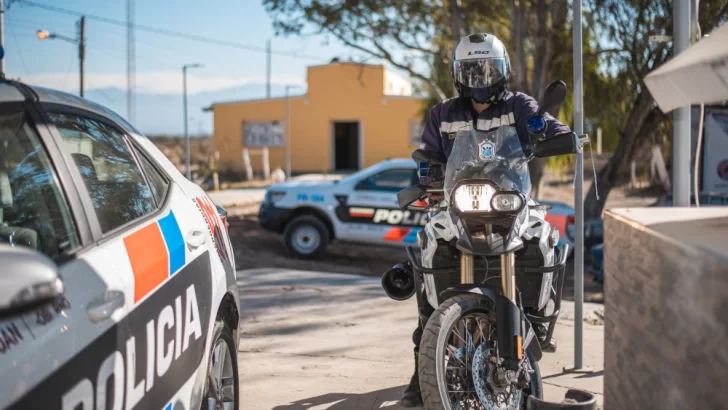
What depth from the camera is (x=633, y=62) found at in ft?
54.2

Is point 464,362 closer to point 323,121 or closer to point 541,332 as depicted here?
point 541,332

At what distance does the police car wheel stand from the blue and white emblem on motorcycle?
4.50 ft

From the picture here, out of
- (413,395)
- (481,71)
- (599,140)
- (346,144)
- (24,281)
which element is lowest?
(413,395)

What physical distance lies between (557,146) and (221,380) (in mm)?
1781

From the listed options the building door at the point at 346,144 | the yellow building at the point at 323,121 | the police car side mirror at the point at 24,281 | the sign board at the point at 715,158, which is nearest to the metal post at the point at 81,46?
the yellow building at the point at 323,121

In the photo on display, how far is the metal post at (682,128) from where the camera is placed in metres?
4.96

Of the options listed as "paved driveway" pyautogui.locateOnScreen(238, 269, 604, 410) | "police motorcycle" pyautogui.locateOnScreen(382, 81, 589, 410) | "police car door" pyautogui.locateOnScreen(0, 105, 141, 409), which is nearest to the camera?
"police car door" pyautogui.locateOnScreen(0, 105, 141, 409)

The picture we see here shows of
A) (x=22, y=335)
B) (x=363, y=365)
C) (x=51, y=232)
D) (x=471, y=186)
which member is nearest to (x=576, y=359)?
(x=363, y=365)

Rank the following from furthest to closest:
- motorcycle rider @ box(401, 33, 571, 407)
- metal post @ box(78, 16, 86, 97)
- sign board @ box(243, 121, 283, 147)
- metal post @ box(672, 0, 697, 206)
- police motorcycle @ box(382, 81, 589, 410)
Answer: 1. sign board @ box(243, 121, 283, 147)
2. metal post @ box(78, 16, 86, 97)
3. metal post @ box(672, 0, 697, 206)
4. motorcycle rider @ box(401, 33, 571, 407)
5. police motorcycle @ box(382, 81, 589, 410)

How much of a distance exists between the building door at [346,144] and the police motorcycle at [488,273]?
43.5 meters

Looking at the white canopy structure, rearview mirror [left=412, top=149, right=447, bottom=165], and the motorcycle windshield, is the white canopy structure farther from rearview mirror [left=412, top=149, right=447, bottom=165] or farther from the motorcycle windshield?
rearview mirror [left=412, top=149, right=447, bottom=165]

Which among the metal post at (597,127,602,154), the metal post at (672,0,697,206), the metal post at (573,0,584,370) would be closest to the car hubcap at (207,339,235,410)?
the metal post at (573,0,584,370)

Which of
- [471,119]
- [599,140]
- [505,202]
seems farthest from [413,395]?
[599,140]

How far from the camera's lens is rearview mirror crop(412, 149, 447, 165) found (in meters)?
4.32
